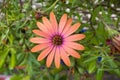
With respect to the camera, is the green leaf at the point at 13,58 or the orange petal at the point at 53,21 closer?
the orange petal at the point at 53,21

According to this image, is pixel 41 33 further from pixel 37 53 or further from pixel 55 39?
pixel 37 53

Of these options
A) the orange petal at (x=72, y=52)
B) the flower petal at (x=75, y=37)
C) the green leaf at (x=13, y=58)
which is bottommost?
the green leaf at (x=13, y=58)

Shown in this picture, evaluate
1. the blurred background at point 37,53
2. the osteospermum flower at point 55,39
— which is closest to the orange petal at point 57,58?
the osteospermum flower at point 55,39

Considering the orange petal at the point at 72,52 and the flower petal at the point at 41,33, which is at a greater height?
the flower petal at the point at 41,33

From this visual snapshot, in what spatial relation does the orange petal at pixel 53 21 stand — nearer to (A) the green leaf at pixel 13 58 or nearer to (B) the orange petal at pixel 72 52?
(B) the orange petal at pixel 72 52

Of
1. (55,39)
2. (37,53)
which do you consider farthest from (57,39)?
(37,53)

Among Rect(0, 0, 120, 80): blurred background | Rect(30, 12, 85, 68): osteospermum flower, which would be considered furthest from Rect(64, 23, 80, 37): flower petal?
Rect(0, 0, 120, 80): blurred background

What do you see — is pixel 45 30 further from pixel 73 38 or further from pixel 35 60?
pixel 35 60

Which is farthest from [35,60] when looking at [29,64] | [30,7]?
[30,7]
